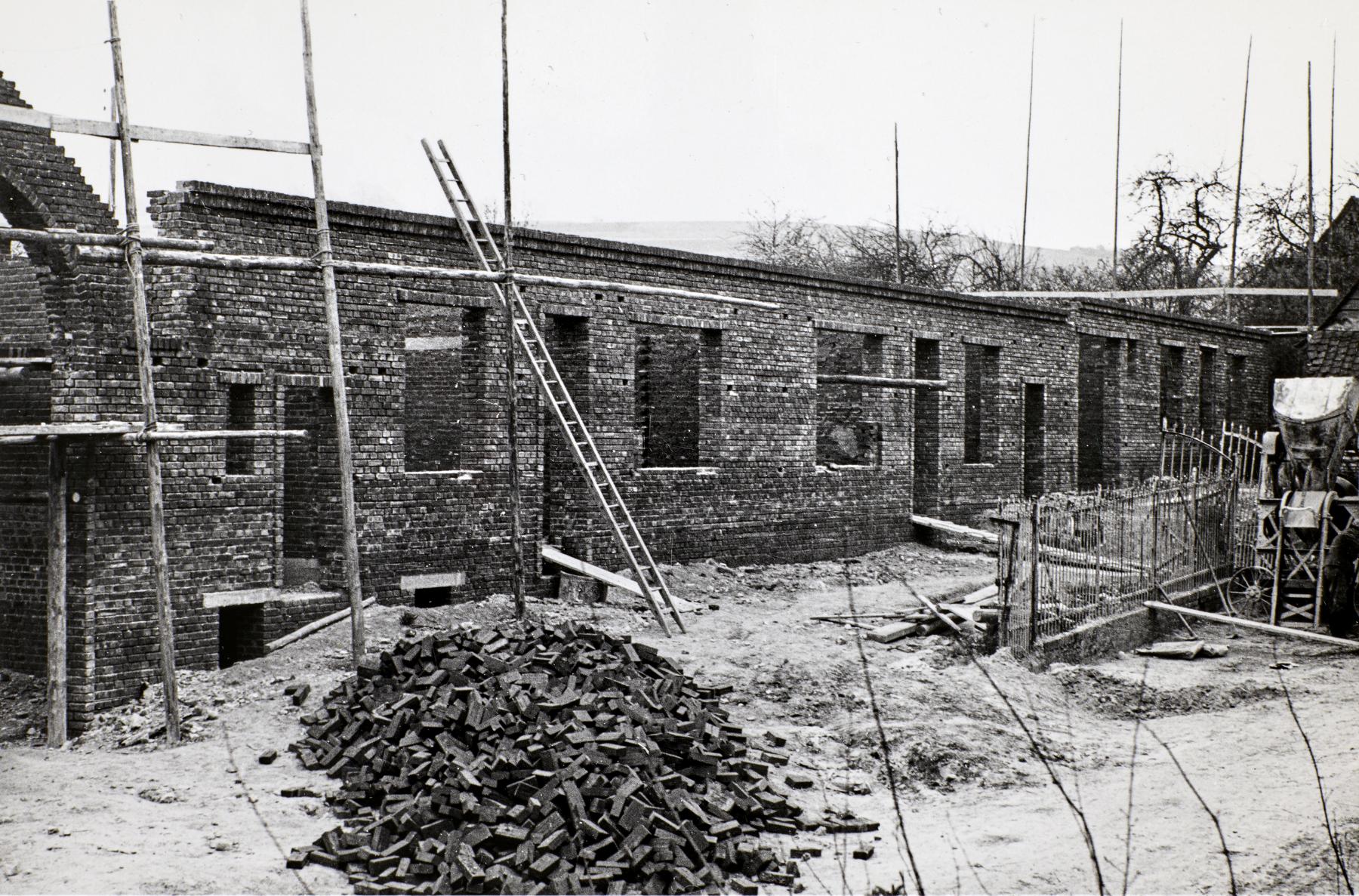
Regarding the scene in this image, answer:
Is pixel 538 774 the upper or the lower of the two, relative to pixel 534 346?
lower

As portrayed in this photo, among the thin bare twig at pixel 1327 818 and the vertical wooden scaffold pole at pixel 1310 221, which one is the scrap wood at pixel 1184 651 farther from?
the vertical wooden scaffold pole at pixel 1310 221

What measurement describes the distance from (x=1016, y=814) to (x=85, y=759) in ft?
21.3

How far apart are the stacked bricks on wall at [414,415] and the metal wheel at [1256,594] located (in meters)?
5.12

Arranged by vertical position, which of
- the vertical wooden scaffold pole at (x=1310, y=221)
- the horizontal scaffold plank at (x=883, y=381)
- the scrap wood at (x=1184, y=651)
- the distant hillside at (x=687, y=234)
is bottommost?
the scrap wood at (x=1184, y=651)

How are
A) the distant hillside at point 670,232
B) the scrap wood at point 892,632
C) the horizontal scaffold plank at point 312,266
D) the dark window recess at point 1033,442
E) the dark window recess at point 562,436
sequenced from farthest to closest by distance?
the distant hillside at point 670,232
the dark window recess at point 1033,442
the dark window recess at point 562,436
the scrap wood at point 892,632
the horizontal scaffold plank at point 312,266

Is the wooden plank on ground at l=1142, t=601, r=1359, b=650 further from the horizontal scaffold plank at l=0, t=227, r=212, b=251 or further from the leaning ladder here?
the horizontal scaffold plank at l=0, t=227, r=212, b=251

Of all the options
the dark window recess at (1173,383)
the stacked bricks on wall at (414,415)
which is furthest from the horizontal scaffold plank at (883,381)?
the dark window recess at (1173,383)

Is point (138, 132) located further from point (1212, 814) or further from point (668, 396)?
point (668, 396)

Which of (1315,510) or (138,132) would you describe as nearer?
(138,132)

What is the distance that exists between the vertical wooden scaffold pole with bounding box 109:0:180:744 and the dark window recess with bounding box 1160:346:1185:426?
21.5 meters

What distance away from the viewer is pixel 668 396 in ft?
54.3

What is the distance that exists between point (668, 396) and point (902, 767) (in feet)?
30.3

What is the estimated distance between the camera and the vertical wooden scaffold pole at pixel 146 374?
7.86 metres

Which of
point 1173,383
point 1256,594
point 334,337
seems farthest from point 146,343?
point 1173,383
